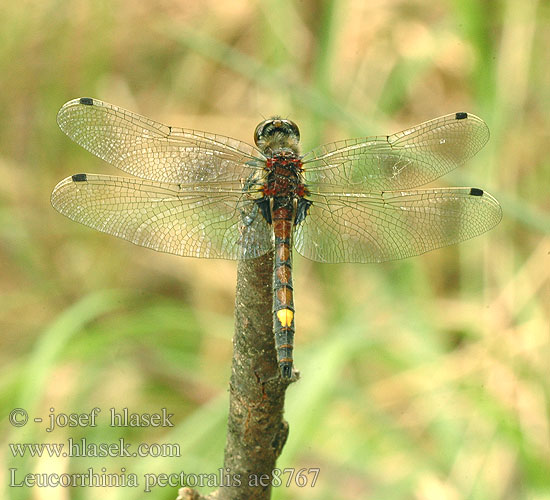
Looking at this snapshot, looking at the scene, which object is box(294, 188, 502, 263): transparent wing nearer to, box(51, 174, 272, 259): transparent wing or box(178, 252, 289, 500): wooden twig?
box(51, 174, 272, 259): transparent wing

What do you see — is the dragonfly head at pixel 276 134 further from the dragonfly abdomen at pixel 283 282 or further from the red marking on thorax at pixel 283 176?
the dragonfly abdomen at pixel 283 282

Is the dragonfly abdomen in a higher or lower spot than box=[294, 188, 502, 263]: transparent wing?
lower

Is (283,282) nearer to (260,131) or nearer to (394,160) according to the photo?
(260,131)

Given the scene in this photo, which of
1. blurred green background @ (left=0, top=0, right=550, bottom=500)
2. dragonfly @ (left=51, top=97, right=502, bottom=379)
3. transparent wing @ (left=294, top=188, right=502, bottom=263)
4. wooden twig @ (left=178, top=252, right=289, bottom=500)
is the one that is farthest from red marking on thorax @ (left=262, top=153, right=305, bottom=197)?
blurred green background @ (left=0, top=0, right=550, bottom=500)

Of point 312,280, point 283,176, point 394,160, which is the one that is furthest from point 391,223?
point 312,280

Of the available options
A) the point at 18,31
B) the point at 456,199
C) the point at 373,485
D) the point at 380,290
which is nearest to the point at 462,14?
the point at 380,290
